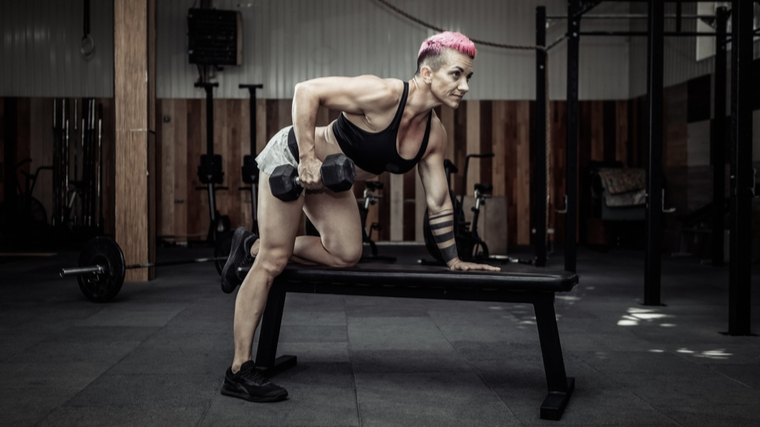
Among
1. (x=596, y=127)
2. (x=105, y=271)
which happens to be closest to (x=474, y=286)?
(x=105, y=271)

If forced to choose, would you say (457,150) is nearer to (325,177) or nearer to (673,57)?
(673,57)

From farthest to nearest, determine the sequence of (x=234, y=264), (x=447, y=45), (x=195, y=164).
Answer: (x=195, y=164)
(x=234, y=264)
(x=447, y=45)

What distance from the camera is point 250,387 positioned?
2102 mm

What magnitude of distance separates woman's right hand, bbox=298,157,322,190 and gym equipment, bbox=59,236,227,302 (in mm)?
2273

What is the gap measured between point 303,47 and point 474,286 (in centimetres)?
778

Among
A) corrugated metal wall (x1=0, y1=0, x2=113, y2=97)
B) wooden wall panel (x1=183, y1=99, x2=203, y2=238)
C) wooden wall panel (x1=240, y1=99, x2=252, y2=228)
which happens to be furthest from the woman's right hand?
corrugated metal wall (x1=0, y1=0, x2=113, y2=97)

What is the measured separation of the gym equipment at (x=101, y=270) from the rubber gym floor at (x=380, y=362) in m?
0.09

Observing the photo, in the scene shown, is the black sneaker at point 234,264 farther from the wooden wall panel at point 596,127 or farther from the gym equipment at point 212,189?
the wooden wall panel at point 596,127

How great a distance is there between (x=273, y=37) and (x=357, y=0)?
1.30 m

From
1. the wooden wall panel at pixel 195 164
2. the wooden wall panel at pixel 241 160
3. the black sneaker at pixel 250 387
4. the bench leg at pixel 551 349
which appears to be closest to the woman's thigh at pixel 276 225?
the black sneaker at pixel 250 387

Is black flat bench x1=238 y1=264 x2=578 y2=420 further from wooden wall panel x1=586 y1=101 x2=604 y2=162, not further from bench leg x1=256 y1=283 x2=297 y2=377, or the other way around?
wooden wall panel x1=586 y1=101 x2=604 y2=162

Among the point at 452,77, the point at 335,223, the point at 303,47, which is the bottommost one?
the point at 335,223

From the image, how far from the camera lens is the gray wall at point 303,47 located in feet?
29.8

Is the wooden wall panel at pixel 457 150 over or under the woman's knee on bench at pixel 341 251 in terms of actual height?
over
